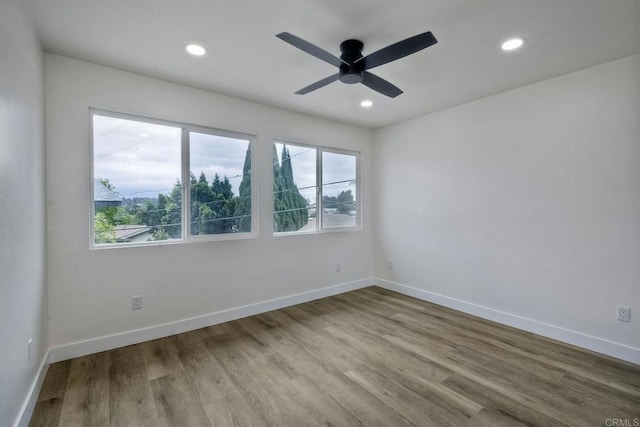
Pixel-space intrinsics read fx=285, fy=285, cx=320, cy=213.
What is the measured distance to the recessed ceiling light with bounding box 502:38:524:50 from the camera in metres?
2.21

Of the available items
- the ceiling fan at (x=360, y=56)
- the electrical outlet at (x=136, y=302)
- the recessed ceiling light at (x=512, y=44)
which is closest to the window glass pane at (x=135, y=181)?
the electrical outlet at (x=136, y=302)

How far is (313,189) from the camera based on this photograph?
4191 mm

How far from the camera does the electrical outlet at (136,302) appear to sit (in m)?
2.73

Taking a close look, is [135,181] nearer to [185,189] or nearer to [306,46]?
[185,189]

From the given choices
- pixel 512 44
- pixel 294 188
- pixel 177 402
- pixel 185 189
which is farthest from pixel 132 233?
pixel 512 44

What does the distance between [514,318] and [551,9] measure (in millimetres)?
2871

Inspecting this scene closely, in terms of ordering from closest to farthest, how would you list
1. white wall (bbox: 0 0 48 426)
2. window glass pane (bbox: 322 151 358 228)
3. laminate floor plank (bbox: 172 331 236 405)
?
white wall (bbox: 0 0 48 426)
laminate floor plank (bbox: 172 331 236 405)
window glass pane (bbox: 322 151 358 228)

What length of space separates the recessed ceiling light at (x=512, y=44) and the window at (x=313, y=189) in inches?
96.7

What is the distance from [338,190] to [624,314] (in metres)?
3.33

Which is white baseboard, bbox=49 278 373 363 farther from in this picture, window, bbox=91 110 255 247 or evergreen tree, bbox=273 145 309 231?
evergreen tree, bbox=273 145 309 231

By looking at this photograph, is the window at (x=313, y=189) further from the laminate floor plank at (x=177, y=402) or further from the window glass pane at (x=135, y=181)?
the laminate floor plank at (x=177, y=402)

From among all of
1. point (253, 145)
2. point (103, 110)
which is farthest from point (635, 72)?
point (103, 110)

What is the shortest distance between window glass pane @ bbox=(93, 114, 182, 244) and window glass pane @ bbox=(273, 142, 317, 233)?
3.86ft

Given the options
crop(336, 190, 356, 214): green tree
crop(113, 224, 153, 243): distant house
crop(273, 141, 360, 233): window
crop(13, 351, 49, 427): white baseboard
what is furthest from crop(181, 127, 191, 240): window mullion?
crop(336, 190, 356, 214): green tree
